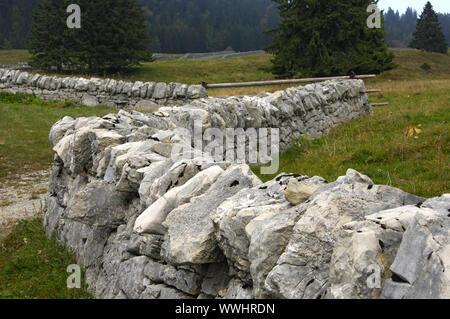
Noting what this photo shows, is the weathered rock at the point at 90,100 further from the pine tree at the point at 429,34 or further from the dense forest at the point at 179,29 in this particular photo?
the dense forest at the point at 179,29

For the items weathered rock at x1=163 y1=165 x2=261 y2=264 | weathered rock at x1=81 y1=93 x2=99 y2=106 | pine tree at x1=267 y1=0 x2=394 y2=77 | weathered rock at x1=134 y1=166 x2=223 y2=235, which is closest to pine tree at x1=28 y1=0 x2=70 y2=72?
pine tree at x1=267 y1=0 x2=394 y2=77

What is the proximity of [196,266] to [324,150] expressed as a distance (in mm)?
7525

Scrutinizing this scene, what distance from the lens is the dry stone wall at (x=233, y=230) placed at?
8.11ft

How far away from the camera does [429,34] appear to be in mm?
72875

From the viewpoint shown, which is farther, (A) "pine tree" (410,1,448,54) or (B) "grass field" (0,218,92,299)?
(A) "pine tree" (410,1,448,54)

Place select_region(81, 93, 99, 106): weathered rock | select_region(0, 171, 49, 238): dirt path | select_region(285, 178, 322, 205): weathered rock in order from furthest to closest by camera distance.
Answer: select_region(81, 93, 99, 106): weathered rock → select_region(0, 171, 49, 238): dirt path → select_region(285, 178, 322, 205): weathered rock

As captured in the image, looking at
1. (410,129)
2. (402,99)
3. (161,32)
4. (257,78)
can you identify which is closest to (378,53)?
(257,78)

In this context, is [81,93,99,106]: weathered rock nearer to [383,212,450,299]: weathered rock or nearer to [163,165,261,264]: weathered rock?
[163,165,261,264]: weathered rock

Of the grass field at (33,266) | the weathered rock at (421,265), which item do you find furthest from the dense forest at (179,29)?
the weathered rock at (421,265)

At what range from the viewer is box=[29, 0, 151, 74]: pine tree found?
4081cm

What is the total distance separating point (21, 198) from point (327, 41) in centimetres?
3246

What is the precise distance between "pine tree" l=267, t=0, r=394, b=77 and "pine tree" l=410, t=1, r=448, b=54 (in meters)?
39.4

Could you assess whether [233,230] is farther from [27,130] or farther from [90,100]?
[90,100]
